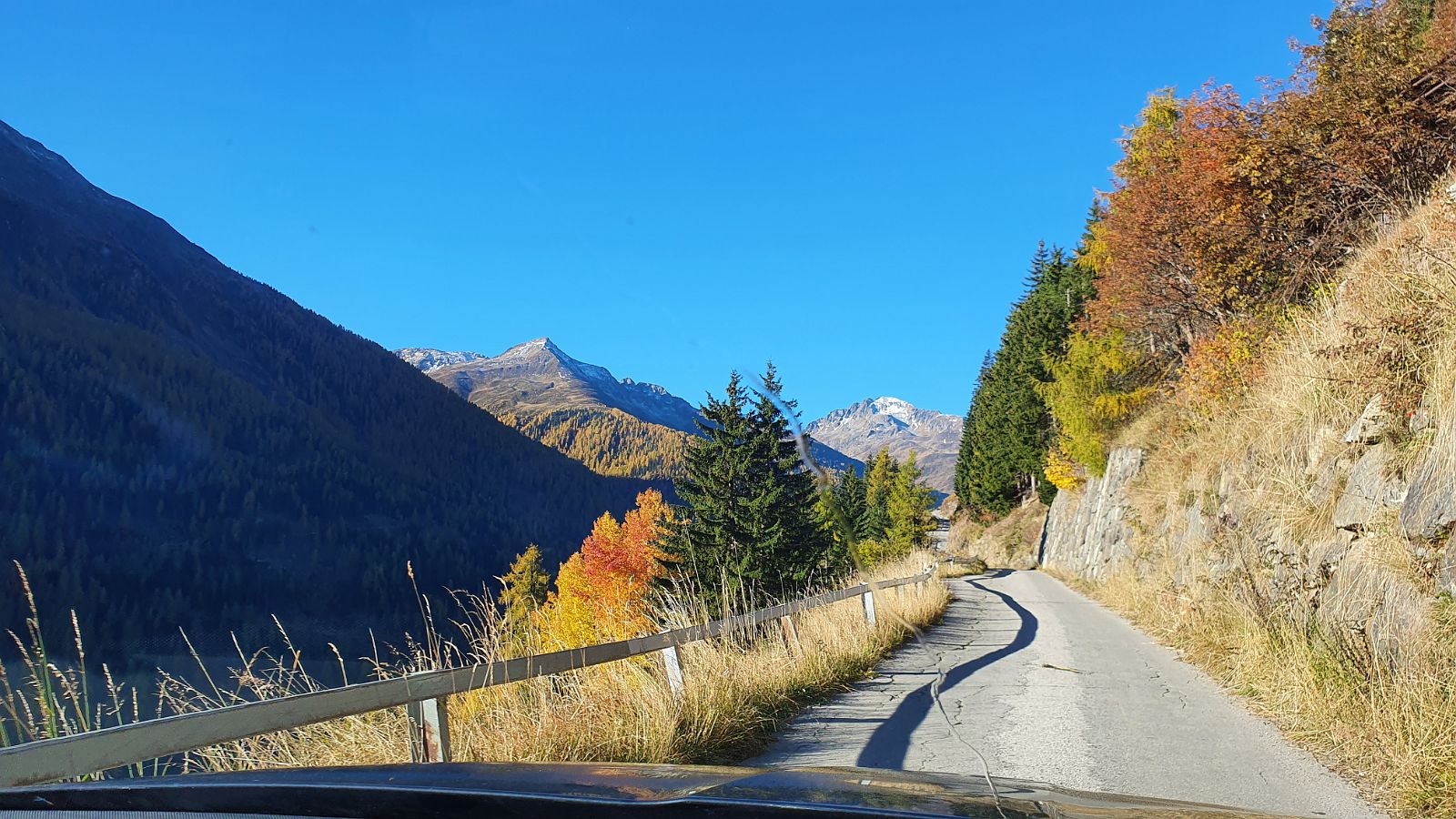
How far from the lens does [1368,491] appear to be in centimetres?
635

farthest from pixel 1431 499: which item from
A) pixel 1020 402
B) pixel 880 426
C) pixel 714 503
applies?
pixel 1020 402

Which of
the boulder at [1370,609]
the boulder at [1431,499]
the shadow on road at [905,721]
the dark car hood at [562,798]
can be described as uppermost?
the boulder at [1431,499]

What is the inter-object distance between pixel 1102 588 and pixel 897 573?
24.1ft

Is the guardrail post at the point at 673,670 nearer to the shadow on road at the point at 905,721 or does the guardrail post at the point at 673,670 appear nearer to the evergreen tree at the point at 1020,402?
the shadow on road at the point at 905,721

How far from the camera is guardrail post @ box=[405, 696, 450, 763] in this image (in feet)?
12.9

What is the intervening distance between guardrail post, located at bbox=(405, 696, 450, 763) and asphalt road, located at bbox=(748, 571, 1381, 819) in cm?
227

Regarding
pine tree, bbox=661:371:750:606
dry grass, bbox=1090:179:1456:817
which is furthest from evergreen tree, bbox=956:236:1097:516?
dry grass, bbox=1090:179:1456:817

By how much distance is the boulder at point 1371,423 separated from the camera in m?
6.58

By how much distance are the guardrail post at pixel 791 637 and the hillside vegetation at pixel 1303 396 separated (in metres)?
3.94

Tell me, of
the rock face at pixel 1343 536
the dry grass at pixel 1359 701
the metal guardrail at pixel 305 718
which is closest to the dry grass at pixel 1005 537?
the rock face at pixel 1343 536

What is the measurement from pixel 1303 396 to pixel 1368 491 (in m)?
2.51

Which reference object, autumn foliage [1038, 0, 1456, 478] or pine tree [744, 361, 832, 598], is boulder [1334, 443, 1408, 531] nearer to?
pine tree [744, 361, 832, 598]

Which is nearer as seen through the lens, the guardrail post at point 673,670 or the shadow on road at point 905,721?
the shadow on road at point 905,721

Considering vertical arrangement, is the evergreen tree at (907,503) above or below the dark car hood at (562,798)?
above
